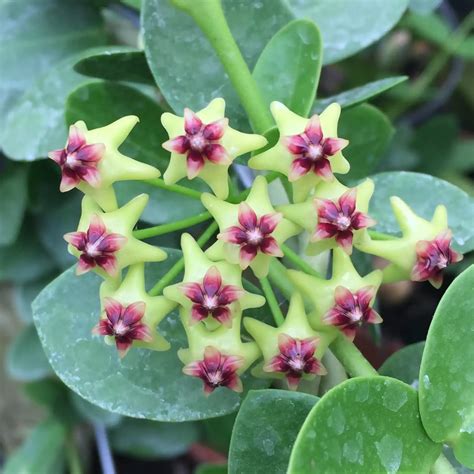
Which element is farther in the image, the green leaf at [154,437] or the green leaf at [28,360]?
the green leaf at [154,437]

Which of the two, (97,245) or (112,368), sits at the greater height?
(97,245)

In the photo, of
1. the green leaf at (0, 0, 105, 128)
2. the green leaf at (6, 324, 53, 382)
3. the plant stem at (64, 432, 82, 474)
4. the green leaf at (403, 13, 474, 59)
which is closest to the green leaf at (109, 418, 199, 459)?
the plant stem at (64, 432, 82, 474)

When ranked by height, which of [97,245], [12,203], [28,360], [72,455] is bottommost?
[72,455]

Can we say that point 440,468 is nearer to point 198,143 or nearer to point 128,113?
point 198,143

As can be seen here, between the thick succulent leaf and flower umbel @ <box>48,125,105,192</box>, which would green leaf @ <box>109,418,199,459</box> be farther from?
flower umbel @ <box>48,125,105,192</box>

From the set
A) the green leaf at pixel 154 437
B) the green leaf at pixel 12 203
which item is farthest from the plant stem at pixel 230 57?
the green leaf at pixel 154 437

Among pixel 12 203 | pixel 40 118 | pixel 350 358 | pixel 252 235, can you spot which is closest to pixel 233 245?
pixel 252 235

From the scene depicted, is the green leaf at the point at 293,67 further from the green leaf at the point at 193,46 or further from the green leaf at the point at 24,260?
the green leaf at the point at 24,260
